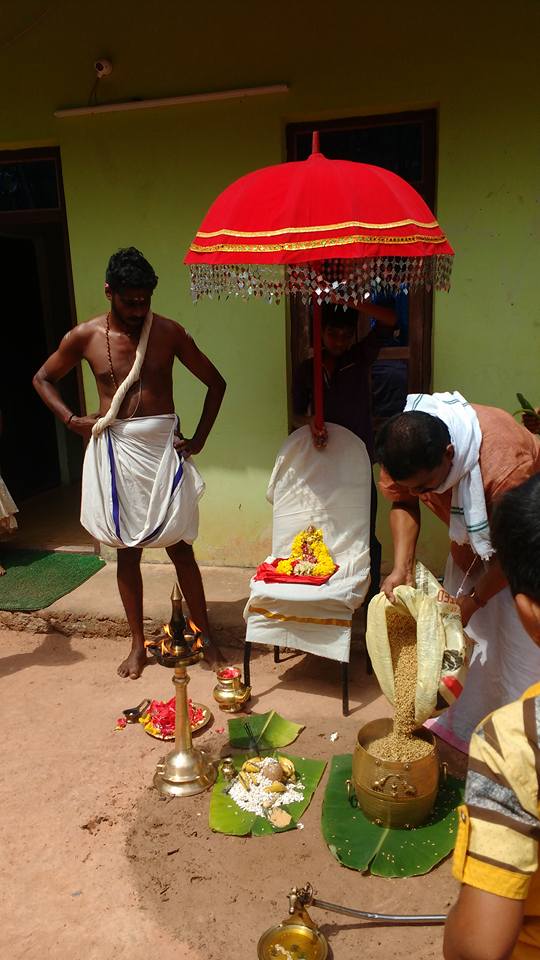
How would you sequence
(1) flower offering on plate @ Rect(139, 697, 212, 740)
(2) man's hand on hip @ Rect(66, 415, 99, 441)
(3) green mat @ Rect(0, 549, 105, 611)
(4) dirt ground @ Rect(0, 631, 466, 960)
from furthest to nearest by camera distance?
(3) green mat @ Rect(0, 549, 105, 611), (2) man's hand on hip @ Rect(66, 415, 99, 441), (1) flower offering on plate @ Rect(139, 697, 212, 740), (4) dirt ground @ Rect(0, 631, 466, 960)

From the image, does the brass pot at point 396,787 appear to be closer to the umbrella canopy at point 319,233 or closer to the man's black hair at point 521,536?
the man's black hair at point 521,536

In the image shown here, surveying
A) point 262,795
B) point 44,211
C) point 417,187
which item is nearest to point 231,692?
point 262,795

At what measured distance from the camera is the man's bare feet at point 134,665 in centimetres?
415

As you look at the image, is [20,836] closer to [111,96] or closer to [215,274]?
[215,274]

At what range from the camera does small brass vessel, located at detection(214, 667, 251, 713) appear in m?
3.72

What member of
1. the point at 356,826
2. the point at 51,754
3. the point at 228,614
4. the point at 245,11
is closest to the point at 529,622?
the point at 356,826

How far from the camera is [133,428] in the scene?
389 cm

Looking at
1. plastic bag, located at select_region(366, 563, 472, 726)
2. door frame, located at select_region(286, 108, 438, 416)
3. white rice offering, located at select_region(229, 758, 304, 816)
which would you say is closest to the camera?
plastic bag, located at select_region(366, 563, 472, 726)

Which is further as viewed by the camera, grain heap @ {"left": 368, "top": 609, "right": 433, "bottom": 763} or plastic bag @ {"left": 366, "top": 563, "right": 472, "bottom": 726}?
grain heap @ {"left": 368, "top": 609, "right": 433, "bottom": 763}

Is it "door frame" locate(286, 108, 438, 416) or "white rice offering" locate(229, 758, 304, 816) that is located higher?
"door frame" locate(286, 108, 438, 416)

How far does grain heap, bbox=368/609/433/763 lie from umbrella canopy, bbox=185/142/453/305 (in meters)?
1.51

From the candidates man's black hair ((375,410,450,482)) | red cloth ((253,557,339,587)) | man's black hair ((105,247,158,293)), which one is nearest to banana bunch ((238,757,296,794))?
red cloth ((253,557,339,587))

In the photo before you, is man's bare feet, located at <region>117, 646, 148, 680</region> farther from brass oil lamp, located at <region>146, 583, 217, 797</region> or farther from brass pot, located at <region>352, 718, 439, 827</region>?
brass pot, located at <region>352, 718, 439, 827</region>

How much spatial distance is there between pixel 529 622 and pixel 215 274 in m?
2.67
